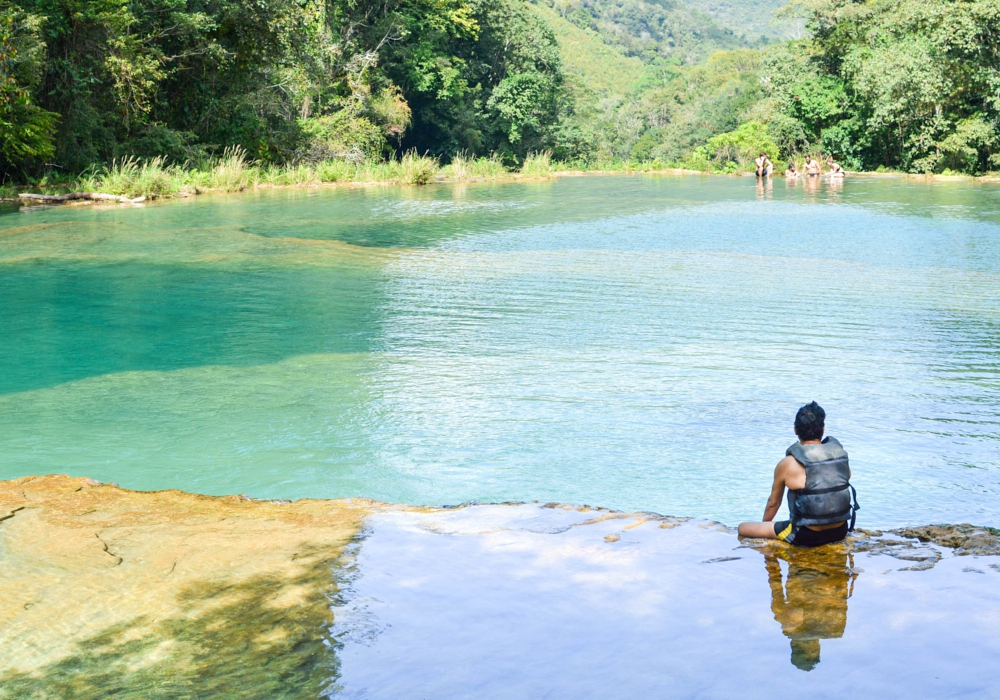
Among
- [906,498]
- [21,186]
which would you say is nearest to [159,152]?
[21,186]

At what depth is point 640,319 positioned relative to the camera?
11.6 metres

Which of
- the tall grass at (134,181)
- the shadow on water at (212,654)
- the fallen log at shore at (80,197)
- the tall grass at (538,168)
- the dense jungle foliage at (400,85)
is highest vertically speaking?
the dense jungle foliage at (400,85)

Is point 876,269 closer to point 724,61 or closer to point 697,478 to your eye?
point 697,478

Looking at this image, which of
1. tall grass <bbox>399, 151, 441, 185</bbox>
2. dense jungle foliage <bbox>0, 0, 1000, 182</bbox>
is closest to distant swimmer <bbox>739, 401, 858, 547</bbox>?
dense jungle foliage <bbox>0, 0, 1000, 182</bbox>

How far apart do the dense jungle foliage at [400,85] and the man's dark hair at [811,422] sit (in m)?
23.1

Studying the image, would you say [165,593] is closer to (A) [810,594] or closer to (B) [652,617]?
(B) [652,617]

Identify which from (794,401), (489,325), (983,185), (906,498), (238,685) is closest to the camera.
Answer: (238,685)

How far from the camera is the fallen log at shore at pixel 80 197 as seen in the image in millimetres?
24891

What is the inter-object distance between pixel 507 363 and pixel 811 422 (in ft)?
16.5

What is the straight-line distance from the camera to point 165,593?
4.31m

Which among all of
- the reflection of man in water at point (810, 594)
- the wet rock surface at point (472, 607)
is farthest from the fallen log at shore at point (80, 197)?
the reflection of man in water at point (810, 594)

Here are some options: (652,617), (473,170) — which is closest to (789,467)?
(652,617)

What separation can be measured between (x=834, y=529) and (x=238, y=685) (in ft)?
10.1

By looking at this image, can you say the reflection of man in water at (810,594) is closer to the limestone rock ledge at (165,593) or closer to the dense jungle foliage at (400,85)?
the limestone rock ledge at (165,593)
